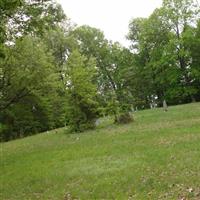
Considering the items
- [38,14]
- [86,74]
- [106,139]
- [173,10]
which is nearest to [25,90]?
[86,74]

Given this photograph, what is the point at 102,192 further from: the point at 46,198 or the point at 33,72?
the point at 33,72

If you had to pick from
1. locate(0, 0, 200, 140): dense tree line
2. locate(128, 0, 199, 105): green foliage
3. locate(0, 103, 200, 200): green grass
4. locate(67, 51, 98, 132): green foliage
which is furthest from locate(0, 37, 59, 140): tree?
locate(128, 0, 199, 105): green foliage

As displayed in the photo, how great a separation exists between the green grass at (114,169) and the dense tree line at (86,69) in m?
7.27

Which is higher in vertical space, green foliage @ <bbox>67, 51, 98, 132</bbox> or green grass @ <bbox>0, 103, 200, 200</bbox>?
green foliage @ <bbox>67, 51, 98, 132</bbox>

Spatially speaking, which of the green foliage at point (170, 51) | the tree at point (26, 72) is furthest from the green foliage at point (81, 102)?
the green foliage at point (170, 51)

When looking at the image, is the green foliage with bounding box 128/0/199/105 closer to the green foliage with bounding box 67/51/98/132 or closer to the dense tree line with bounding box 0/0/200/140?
the dense tree line with bounding box 0/0/200/140

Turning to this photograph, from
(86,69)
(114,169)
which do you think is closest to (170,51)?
(86,69)

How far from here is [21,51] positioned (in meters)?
38.7

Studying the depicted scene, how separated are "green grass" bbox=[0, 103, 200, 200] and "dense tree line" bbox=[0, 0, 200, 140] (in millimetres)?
7267

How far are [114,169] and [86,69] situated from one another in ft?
70.4

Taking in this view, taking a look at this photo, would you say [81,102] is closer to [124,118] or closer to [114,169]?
[124,118]

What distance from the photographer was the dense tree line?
120 feet

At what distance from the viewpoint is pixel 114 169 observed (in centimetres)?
1759

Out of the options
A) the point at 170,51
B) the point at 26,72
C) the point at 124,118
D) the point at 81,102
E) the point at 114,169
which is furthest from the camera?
the point at 170,51
